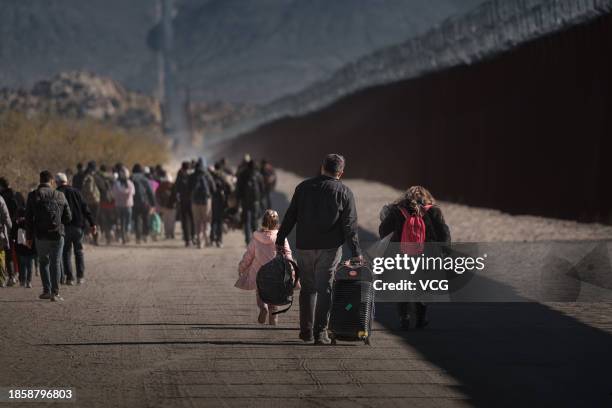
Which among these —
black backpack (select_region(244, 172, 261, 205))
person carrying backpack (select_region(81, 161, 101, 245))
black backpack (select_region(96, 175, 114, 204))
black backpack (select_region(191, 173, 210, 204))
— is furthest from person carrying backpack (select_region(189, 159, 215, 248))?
black backpack (select_region(96, 175, 114, 204))

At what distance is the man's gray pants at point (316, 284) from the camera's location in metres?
12.6

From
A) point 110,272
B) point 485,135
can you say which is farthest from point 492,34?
point 110,272

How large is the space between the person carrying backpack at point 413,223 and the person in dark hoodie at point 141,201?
621 inches

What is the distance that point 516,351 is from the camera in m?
12.1

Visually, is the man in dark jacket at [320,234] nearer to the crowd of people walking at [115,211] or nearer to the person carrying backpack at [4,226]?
the crowd of people walking at [115,211]

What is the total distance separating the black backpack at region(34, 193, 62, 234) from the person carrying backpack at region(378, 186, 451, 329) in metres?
4.56

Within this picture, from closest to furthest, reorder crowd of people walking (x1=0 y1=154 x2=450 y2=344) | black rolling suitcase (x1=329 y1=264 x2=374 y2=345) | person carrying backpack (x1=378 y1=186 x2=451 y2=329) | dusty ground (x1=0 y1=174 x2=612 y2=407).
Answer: dusty ground (x1=0 y1=174 x2=612 y2=407), black rolling suitcase (x1=329 y1=264 x2=374 y2=345), crowd of people walking (x1=0 y1=154 x2=450 y2=344), person carrying backpack (x1=378 y1=186 x2=451 y2=329)

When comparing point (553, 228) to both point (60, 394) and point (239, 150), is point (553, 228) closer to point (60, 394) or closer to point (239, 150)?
point (60, 394)

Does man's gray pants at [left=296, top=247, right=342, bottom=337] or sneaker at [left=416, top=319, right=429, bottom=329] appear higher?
man's gray pants at [left=296, top=247, right=342, bottom=337]

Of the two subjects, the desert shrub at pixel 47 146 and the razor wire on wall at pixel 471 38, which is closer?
the razor wire on wall at pixel 471 38

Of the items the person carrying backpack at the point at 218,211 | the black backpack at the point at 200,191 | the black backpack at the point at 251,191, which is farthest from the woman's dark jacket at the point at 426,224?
the person carrying backpack at the point at 218,211

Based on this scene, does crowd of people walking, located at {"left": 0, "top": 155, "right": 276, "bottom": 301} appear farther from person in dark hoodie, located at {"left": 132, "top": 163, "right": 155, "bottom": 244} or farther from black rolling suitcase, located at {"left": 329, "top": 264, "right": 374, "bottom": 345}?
black rolling suitcase, located at {"left": 329, "top": 264, "right": 374, "bottom": 345}

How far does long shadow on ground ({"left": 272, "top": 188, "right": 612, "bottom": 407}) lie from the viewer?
10055mm

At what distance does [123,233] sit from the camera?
93.2 feet
